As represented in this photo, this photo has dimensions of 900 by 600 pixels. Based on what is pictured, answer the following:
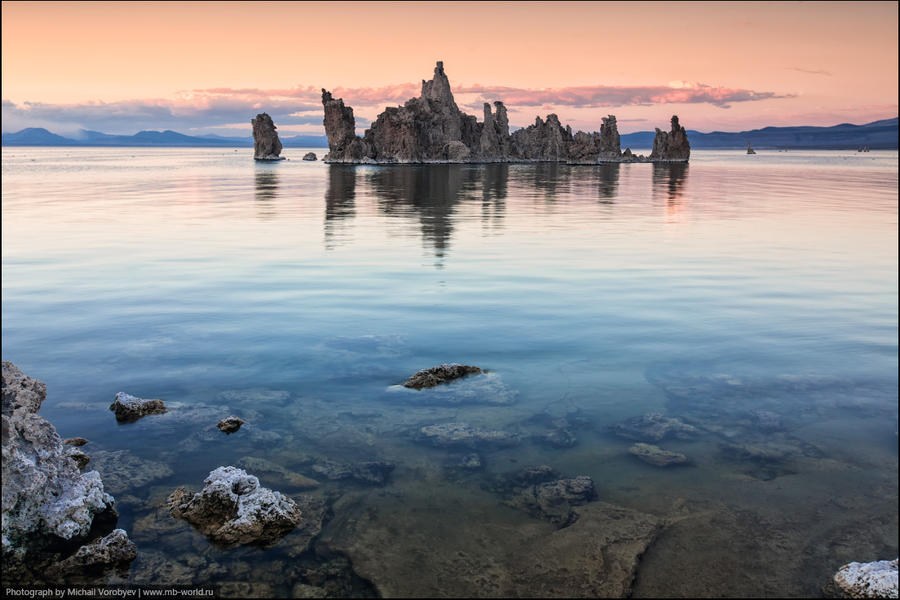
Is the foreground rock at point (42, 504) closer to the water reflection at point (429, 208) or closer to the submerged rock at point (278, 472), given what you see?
the submerged rock at point (278, 472)

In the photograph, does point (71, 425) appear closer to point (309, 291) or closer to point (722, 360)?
point (309, 291)

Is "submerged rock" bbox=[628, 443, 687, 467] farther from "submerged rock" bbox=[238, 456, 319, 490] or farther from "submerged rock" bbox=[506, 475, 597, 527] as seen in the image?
"submerged rock" bbox=[238, 456, 319, 490]

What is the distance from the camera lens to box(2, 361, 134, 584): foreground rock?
6.46 meters

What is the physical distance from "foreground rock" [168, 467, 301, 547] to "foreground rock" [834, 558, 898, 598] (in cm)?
537

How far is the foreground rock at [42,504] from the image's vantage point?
21.2 feet

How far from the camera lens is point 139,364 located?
12.4 m

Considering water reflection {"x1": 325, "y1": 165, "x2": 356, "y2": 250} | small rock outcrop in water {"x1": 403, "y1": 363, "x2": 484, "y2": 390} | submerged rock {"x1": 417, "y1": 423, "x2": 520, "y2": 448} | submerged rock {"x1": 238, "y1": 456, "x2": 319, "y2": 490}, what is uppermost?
water reflection {"x1": 325, "y1": 165, "x2": 356, "y2": 250}

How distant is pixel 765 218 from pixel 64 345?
35.2 m

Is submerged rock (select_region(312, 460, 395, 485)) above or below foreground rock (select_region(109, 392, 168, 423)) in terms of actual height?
below

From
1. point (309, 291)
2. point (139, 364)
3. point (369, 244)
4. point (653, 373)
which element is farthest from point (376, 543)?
point (369, 244)

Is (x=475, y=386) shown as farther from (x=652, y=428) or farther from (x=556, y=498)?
(x=556, y=498)

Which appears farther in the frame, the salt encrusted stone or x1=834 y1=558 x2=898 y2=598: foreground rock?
the salt encrusted stone

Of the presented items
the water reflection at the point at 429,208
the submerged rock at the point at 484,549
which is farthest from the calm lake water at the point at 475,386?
the water reflection at the point at 429,208

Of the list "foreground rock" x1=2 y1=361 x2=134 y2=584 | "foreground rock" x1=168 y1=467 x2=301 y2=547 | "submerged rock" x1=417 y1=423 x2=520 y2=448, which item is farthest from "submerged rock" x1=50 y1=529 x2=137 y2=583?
"submerged rock" x1=417 y1=423 x2=520 y2=448
